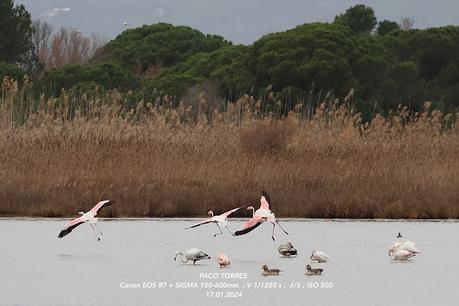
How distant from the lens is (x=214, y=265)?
757 cm

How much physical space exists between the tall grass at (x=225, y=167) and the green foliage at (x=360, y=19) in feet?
97.5

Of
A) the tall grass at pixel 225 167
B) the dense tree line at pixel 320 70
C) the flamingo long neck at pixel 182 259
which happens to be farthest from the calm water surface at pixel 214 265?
the dense tree line at pixel 320 70

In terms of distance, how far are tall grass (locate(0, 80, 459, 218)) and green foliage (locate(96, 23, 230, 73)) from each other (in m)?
32.2

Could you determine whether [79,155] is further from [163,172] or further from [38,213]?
[38,213]

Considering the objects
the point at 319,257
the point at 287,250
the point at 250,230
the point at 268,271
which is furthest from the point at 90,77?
the point at 250,230

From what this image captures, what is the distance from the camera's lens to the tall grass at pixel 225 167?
12141mm

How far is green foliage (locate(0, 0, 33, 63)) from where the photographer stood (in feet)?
145

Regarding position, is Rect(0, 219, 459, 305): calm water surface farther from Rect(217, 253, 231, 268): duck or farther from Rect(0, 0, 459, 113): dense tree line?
Rect(0, 0, 459, 113): dense tree line

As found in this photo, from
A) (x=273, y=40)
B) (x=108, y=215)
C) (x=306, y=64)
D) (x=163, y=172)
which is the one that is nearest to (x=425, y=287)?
(x=108, y=215)

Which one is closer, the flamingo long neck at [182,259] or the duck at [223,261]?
the duck at [223,261]

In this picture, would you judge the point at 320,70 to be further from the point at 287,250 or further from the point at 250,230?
the point at 250,230

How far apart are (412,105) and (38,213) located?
2271 centimetres

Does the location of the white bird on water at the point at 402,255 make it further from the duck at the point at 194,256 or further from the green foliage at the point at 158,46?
the green foliage at the point at 158,46

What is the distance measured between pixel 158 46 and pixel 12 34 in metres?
8.92
